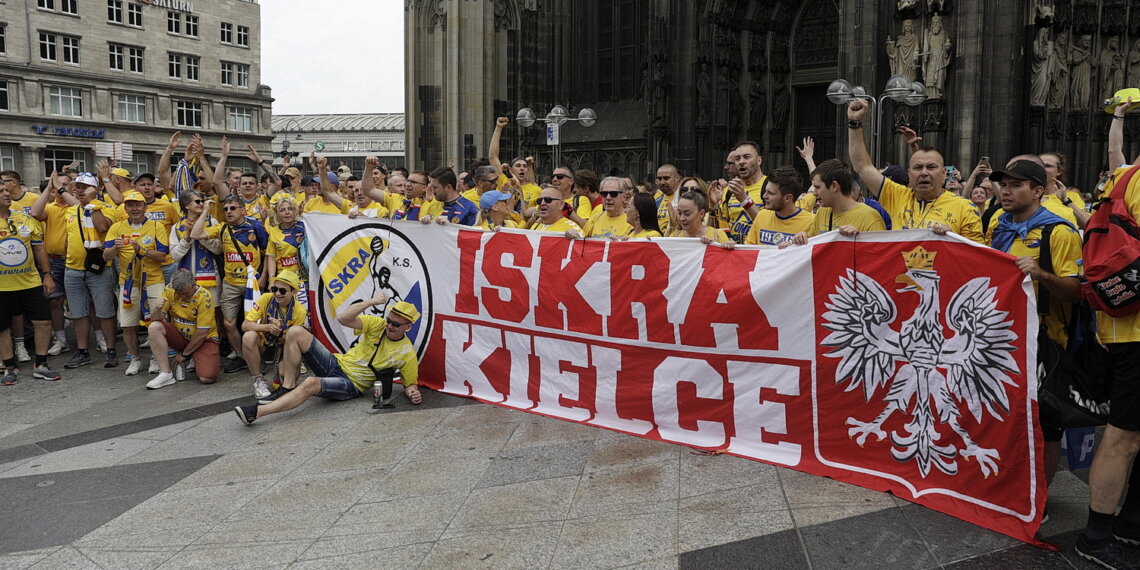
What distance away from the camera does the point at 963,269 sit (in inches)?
199

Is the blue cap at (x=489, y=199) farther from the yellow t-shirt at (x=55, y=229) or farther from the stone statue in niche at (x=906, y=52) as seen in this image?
the stone statue in niche at (x=906, y=52)

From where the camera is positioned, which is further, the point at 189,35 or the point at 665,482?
the point at 189,35

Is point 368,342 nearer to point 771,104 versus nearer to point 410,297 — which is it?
point 410,297

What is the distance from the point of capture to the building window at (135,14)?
59.0m

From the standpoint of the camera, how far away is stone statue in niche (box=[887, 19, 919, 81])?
54.0ft

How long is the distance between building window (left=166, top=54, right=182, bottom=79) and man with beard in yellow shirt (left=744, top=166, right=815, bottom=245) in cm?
6375

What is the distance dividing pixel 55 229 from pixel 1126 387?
11.5 m

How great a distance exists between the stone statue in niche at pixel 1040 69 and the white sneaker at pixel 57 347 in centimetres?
1719

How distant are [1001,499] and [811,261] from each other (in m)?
1.89

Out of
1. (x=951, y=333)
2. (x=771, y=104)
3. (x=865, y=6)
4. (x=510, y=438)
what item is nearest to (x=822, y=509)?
(x=951, y=333)

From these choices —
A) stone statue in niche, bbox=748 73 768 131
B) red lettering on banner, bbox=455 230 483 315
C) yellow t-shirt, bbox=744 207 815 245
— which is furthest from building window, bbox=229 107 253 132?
yellow t-shirt, bbox=744 207 815 245

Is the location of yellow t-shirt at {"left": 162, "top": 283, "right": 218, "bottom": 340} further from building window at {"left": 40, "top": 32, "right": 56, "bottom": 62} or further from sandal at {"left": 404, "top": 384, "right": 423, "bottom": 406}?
building window at {"left": 40, "top": 32, "right": 56, "bottom": 62}

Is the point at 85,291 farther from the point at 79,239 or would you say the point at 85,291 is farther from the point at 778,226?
the point at 778,226

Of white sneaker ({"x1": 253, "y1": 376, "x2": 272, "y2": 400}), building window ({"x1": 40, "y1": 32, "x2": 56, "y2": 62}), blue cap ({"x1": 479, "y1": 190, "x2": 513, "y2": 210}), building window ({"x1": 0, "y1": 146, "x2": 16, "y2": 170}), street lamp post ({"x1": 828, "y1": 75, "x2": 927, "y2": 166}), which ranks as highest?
building window ({"x1": 40, "y1": 32, "x2": 56, "y2": 62})
